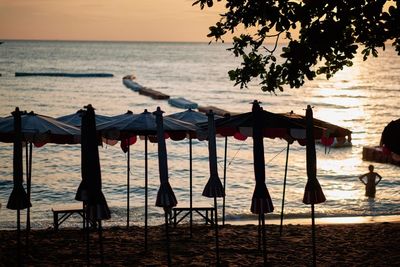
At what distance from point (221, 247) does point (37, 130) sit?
4272 millimetres

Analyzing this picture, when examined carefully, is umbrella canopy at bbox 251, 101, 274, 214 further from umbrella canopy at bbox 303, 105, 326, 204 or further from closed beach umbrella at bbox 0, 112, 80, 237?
closed beach umbrella at bbox 0, 112, 80, 237

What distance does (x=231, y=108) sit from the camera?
7038 cm

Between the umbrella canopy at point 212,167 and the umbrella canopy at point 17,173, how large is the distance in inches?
124

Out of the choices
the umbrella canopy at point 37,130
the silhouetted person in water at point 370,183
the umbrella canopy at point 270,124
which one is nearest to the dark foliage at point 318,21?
the umbrella canopy at point 270,124

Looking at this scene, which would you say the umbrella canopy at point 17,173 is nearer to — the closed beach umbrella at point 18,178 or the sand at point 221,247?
the closed beach umbrella at point 18,178

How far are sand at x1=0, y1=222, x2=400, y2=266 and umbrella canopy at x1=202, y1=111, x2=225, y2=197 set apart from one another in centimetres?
127

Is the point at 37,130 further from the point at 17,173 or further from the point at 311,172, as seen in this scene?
the point at 311,172

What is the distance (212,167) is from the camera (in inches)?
484

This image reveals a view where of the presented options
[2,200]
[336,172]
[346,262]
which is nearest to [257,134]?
[346,262]

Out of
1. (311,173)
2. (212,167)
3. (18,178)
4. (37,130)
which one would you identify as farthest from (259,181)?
(37,130)

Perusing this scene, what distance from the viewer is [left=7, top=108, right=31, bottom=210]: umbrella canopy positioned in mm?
11062

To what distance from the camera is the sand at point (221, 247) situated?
1270cm

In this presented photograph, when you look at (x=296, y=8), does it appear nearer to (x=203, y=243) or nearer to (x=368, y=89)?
(x=203, y=243)

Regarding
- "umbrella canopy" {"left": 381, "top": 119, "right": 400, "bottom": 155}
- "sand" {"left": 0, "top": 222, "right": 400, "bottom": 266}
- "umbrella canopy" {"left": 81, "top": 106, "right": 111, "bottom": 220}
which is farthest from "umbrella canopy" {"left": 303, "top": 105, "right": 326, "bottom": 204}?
"umbrella canopy" {"left": 81, "top": 106, "right": 111, "bottom": 220}
